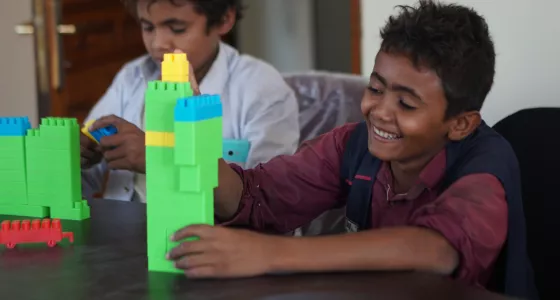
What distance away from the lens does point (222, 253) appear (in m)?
1.04

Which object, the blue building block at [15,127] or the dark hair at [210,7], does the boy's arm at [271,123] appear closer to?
the dark hair at [210,7]

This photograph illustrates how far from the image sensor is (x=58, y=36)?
3113mm

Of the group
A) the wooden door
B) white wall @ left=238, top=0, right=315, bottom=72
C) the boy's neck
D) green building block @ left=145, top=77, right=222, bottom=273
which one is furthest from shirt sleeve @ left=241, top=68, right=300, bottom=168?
white wall @ left=238, top=0, right=315, bottom=72

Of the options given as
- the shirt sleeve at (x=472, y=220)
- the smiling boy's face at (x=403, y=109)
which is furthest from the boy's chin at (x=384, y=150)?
the shirt sleeve at (x=472, y=220)

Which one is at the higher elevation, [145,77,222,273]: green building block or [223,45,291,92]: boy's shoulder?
[223,45,291,92]: boy's shoulder

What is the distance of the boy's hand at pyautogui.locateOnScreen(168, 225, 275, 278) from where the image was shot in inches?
40.8

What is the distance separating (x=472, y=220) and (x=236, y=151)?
0.72 m

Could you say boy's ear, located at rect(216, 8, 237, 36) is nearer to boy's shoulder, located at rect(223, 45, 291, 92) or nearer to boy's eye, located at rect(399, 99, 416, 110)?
boy's shoulder, located at rect(223, 45, 291, 92)

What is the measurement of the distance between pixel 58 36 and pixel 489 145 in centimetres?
221

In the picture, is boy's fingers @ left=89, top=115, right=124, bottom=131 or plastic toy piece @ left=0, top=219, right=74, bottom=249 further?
boy's fingers @ left=89, top=115, right=124, bottom=131

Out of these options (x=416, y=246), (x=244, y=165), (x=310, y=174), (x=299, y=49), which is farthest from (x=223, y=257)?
(x=299, y=49)

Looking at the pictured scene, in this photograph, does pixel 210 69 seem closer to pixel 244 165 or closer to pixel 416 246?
pixel 244 165

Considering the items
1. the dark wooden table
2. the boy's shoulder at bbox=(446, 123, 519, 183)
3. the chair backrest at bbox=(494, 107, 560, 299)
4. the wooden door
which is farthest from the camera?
the wooden door

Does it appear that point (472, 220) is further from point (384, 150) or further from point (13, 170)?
point (13, 170)
